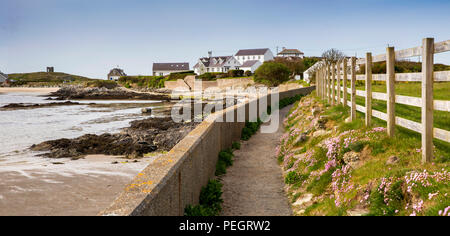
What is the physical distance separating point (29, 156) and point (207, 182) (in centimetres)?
1290

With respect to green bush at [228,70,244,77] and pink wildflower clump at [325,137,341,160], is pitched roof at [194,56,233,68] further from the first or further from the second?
pink wildflower clump at [325,137,341,160]

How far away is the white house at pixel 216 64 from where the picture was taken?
122125 mm

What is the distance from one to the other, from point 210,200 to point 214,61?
12164cm

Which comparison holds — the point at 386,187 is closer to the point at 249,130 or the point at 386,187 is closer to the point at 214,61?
the point at 249,130

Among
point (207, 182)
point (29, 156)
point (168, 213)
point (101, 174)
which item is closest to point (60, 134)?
point (29, 156)

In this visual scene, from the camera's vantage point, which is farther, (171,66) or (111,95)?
(171,66)

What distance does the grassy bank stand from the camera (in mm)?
4523

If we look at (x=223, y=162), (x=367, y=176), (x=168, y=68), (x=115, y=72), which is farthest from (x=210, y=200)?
(x=115, y=72)

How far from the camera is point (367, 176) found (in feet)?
19.0

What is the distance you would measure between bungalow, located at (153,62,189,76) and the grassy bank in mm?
132273

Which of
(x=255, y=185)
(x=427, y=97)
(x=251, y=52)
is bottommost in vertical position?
(x=255, y=185)

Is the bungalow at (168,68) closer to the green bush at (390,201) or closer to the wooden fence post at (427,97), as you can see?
the wooden fence post at (427,97)
